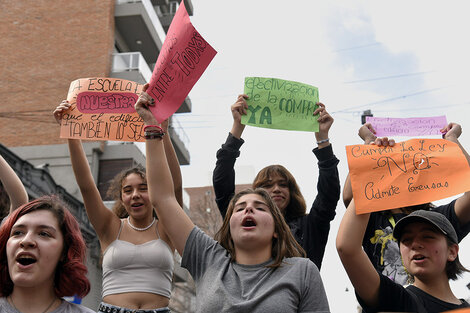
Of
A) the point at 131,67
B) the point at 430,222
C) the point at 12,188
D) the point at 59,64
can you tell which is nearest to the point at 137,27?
the point at 131,67

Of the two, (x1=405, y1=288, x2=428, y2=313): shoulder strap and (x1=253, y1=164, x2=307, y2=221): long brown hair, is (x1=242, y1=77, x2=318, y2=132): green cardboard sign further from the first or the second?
(x1=405, y1=288, x2=428, y2=313): shoulder strap

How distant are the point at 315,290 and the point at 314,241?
1.11 metres

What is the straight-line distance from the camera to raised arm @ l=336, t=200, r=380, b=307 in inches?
104

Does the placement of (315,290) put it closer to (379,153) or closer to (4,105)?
(379,153)

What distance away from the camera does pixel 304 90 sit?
411cm

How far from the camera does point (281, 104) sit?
4035 mm

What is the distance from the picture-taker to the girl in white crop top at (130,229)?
11.4 feet

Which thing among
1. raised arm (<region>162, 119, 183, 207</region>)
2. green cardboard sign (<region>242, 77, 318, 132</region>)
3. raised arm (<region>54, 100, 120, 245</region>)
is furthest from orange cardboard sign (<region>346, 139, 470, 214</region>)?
raised arm (<region>54, 100, 120, 245</region>)

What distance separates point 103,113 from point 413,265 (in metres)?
2.46

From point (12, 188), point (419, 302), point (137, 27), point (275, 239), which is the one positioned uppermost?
point (137, 27)

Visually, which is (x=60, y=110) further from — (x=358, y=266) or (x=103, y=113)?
(x=358, y=266)

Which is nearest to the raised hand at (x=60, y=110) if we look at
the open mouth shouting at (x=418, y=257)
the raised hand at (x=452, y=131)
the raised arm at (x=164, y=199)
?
the raised arm at (x=164, y=199)

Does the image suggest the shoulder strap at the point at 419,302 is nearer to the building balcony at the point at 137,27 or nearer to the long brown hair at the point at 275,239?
the long brown hair at the point at 275,239

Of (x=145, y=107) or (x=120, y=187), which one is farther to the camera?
(x=120, y=187)
